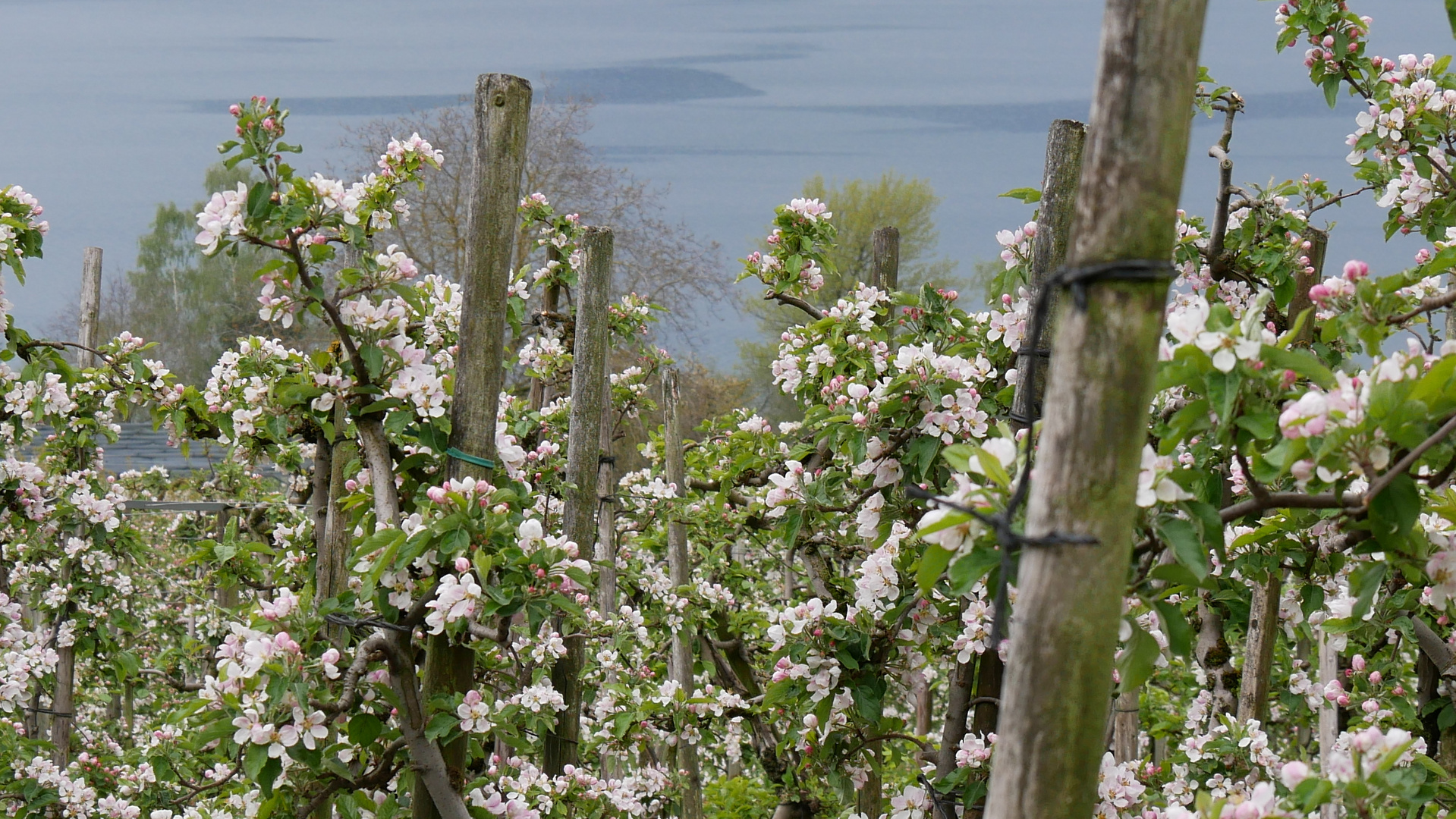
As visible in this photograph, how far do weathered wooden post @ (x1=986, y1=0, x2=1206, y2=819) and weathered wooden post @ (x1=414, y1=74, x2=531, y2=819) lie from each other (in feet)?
4.42

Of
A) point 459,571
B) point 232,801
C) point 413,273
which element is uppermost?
point 413,273

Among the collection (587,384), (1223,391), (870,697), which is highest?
(1223,391)

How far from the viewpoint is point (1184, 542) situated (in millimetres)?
1174

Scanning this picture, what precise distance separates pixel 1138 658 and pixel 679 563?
340cm


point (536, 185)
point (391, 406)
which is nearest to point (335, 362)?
point (391, 406)

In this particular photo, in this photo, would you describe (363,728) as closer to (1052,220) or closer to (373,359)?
(373,359)

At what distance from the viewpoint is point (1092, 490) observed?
1.02m

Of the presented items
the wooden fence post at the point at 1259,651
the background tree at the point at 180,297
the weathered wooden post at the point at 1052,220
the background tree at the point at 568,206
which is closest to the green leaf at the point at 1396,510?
the weathered wooden post at the point at 1052,220

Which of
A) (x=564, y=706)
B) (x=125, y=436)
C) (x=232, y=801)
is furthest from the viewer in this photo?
(x=125, y=436)

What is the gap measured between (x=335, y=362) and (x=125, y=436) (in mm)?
11826

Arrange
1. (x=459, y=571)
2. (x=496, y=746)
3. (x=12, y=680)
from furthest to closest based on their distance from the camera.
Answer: (x=496, y=746)
(x=12, y=680)
(x=459, y=571)

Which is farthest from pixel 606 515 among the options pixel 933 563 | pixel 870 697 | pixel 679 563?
pixel 933 563

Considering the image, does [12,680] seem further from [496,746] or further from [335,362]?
A: [335,362]

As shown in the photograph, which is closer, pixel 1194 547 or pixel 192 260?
pixel 1194 547
